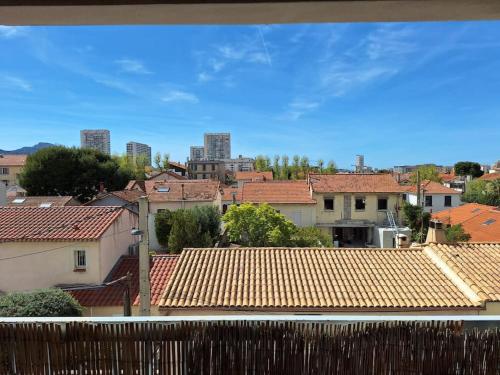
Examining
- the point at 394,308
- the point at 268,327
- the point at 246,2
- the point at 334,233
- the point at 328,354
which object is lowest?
the point at 334,233

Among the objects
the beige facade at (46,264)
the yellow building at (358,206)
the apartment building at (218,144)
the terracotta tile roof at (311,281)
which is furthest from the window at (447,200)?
the apartment building at (218,144)

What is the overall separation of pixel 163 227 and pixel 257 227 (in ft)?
18.9

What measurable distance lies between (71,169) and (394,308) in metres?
29.2

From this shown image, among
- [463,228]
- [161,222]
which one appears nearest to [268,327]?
[161,222]

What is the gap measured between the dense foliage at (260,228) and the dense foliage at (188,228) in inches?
55.2

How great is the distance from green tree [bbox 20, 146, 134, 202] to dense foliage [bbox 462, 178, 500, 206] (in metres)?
30.9

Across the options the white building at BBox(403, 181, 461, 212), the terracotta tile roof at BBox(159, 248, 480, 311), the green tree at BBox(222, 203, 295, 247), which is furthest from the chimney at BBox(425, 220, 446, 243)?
the white building at BBox(403, 181, 461, 212)

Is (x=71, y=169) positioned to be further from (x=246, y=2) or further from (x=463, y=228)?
(x=246, y=2)

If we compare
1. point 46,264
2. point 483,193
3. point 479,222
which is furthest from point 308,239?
point 483,193

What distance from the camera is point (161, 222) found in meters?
18.4

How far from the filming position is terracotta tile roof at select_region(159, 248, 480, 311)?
19.4 feet

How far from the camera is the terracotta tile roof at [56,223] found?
10531 millimetres

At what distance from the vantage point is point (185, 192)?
2141 cm

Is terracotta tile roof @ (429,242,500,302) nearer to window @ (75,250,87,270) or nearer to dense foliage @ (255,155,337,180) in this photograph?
window @ (75,250,87,270)
